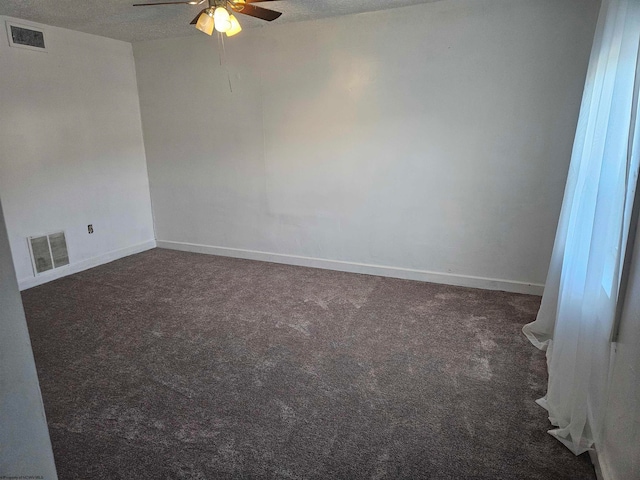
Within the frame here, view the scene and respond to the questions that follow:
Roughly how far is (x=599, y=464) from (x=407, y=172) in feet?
8.74

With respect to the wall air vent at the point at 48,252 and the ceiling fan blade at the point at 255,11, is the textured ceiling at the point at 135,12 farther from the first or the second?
the wall air vent at the point at 48,252

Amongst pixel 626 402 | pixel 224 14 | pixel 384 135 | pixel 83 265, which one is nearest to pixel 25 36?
pixel 83 265

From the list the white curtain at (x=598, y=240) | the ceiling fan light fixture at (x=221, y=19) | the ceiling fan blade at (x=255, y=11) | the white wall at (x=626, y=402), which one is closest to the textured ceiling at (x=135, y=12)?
the ceiling fan blade at (x=255, y=11)

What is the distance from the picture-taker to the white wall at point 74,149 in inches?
147

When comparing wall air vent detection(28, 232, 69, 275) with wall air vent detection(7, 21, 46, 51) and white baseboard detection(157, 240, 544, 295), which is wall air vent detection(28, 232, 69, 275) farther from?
wall air vent detection(7, 21, 46, 51)

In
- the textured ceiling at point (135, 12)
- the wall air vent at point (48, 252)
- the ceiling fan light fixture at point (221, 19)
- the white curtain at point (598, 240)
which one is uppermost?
the textured ceiling at point (135, 12)

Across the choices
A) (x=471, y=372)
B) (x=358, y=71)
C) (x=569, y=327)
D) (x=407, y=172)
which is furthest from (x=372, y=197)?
(x=569, y=327)

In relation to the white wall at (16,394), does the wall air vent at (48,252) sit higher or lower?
lower

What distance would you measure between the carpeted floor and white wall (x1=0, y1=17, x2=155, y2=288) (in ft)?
2.57

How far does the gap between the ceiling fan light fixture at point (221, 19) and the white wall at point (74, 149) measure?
2356 mm

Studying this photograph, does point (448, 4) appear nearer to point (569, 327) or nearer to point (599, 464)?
point (569, 327)

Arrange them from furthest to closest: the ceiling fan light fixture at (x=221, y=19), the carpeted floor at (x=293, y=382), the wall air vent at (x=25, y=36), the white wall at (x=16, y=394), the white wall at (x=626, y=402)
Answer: the wall air vent at (x=25, y=36) < the ceiling fan light fixture at (x=221, y=19) < the carpeted floor at (x=293, y=382) < the white wall at (x=626, y=402) < the white wall at (x=16, y=394)

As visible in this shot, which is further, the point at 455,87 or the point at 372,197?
the point at 372,197

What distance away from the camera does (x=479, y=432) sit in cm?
196
